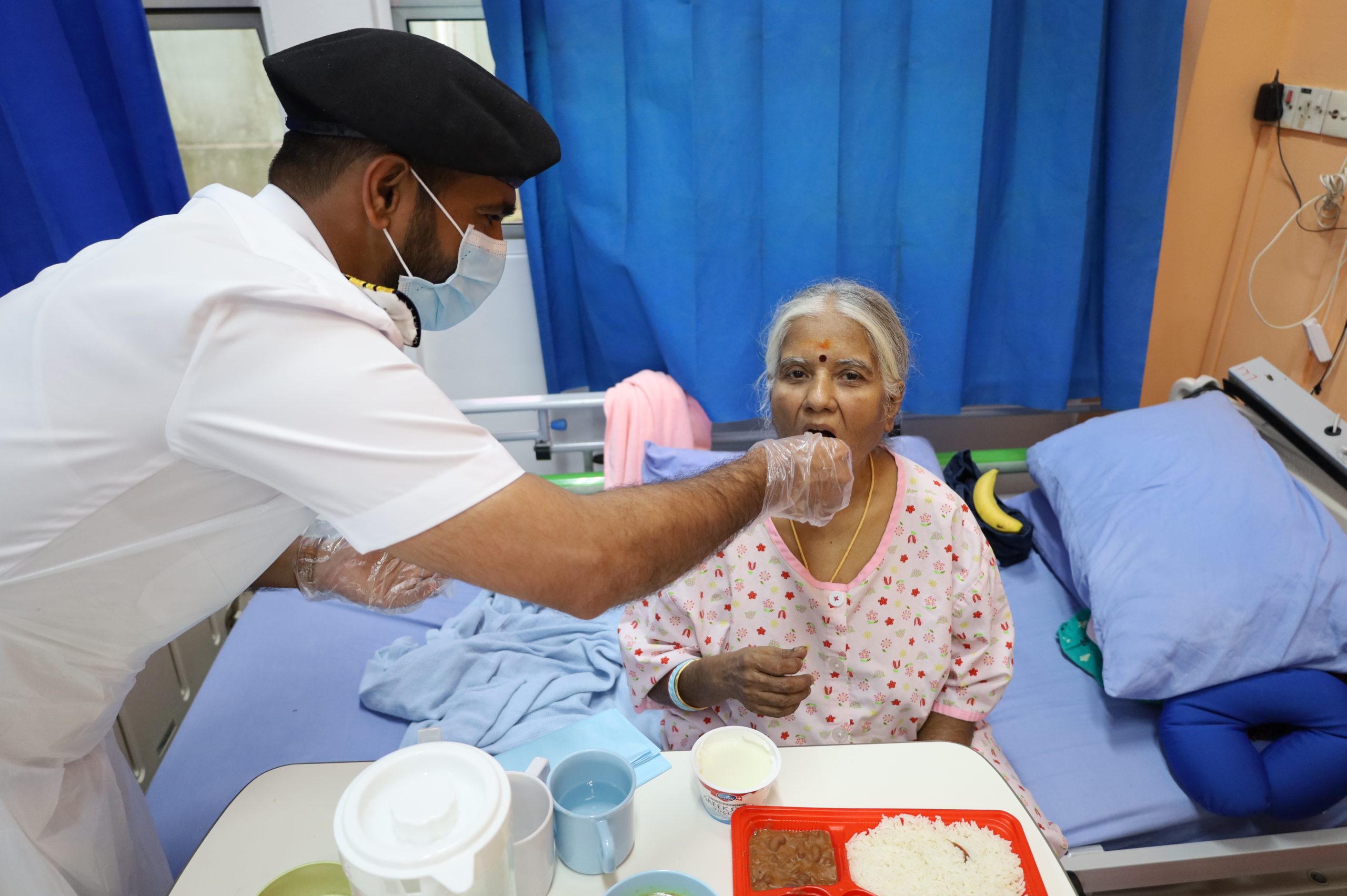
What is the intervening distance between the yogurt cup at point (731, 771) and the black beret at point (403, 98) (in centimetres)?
87

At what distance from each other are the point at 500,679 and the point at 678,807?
3.27 feet

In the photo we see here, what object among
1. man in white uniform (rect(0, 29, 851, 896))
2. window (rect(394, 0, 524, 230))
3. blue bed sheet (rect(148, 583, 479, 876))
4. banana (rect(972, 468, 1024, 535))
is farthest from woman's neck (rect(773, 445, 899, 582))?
window (rect(394, 0, 524, 230))

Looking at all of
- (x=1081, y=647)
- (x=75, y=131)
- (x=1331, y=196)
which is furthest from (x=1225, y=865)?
(x=75, y=131)

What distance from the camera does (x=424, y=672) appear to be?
2.02m

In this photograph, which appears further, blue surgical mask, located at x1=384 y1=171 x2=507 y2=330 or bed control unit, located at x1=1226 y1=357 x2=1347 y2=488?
bed control unit, located at x1=1226 y1=357 x2=1347 y2=488

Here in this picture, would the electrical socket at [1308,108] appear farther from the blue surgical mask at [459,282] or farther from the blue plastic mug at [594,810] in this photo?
the blue plastic mug at [594,810]

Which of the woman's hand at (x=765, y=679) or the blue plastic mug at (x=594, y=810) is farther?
the woman's hand at (x=765, y=679)

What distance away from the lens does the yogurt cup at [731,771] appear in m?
1.09

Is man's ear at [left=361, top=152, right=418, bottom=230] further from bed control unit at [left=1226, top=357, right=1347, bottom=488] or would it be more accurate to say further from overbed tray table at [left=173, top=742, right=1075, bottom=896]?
bed control unit at [left=1226, top=357, right=1347, bottom=488]

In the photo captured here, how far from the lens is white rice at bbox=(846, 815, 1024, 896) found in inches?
39.2

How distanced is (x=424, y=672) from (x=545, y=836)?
1.13m

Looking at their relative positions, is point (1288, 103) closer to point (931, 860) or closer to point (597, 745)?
point (931, 860)

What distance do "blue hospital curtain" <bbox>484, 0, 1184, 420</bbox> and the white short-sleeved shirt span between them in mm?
1515

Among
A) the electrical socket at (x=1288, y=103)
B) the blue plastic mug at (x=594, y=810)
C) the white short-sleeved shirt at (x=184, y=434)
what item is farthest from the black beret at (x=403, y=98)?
the electrical socket at (x=1288, y=103)
